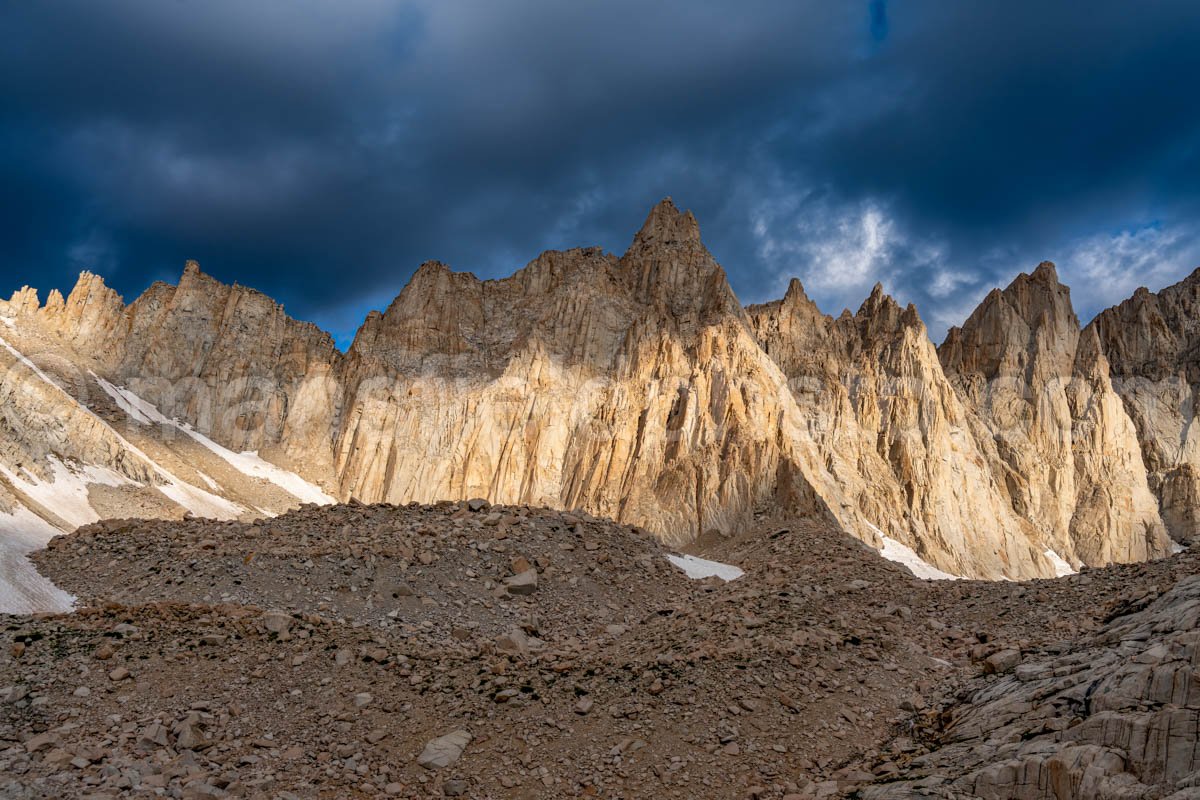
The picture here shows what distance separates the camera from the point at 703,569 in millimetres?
23500

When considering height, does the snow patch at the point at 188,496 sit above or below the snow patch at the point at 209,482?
below

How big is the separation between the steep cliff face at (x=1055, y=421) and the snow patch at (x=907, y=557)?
1882cm

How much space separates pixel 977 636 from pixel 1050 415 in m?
72.6

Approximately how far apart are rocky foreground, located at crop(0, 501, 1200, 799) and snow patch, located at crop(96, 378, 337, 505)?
50179 millimetres

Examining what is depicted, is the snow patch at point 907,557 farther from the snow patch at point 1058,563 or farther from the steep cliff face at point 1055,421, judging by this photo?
the steep cliff face at point 1055,421

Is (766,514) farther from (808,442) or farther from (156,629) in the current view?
(156,629)

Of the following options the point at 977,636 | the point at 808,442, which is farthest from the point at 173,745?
the point at 808,442

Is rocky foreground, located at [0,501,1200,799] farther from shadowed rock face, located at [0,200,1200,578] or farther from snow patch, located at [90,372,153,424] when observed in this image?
snow patch, located at [90,372,153,424]

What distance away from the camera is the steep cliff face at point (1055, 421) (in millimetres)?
A: 74375

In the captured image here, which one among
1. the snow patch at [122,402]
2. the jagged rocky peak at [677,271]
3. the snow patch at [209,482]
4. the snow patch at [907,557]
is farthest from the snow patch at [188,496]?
the snow patch at [907,557]

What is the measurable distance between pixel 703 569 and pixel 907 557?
4243 cm

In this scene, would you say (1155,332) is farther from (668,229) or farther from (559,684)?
(559,684)

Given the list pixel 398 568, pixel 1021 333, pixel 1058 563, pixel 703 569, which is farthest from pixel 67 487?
pixel 1021 333

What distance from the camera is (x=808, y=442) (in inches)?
2398
